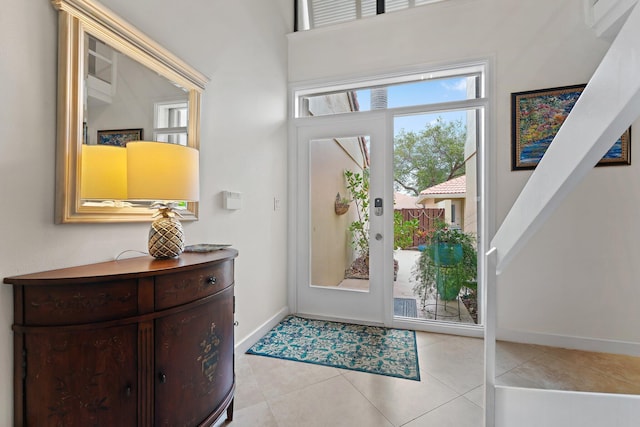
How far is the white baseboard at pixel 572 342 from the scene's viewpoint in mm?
2230

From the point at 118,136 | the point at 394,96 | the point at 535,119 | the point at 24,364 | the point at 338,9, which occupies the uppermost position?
the point at 338,9

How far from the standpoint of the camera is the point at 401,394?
179 centimetres

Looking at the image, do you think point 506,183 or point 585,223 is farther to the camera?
point 506,183

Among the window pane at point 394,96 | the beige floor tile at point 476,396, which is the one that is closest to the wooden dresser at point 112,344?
the beige floor tile at point 476,396

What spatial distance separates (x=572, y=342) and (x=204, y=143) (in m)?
3.19

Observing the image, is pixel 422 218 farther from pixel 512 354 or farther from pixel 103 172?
pixel 103 172

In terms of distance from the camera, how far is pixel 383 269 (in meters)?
2.88

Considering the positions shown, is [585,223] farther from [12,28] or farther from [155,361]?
[12,28]

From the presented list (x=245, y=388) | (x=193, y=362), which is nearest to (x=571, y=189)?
(x=193, y=362)

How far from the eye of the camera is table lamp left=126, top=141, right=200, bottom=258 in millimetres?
1176

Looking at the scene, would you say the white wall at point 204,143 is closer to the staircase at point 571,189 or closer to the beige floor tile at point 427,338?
the beige floor tile at point 427,338

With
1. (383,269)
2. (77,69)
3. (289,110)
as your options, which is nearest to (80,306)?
(77,69)

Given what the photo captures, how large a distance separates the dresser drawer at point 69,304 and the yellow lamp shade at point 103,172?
41cm

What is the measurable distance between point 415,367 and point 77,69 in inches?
99.6
